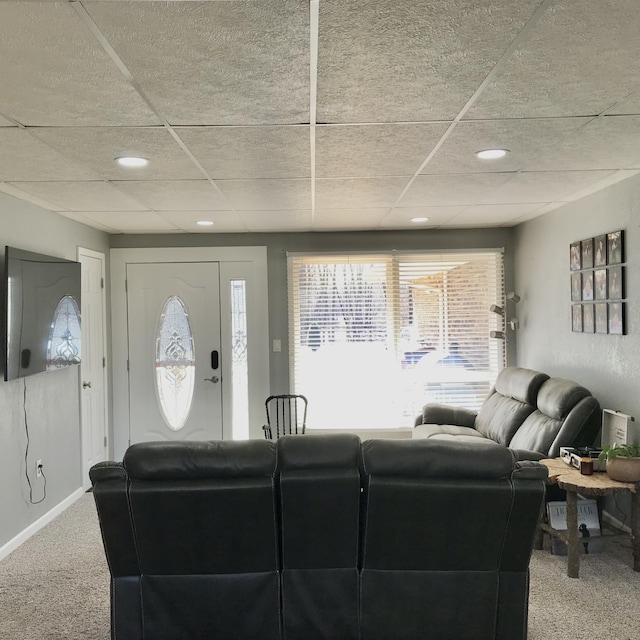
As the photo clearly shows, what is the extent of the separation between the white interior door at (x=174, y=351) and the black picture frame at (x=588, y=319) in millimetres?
3350

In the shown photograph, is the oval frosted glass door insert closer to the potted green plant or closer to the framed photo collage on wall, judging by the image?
the framed photo collage on wall

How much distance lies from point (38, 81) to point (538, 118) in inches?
77.7

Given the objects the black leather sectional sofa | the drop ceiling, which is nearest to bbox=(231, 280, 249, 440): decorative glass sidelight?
the drop ceiling

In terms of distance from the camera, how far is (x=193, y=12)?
1610mm

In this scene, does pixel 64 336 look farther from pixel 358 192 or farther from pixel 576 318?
pixel 576 318

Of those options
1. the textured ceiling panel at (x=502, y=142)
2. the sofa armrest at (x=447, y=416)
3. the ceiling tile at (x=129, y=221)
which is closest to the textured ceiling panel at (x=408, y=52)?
the textured ceiling panel at (x=502, y=142)

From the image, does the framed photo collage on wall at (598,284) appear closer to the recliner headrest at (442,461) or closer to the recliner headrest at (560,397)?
the recliner headrest at (560,397)

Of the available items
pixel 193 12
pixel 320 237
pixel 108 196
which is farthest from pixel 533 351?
pixel 193 12

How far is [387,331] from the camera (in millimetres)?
6008

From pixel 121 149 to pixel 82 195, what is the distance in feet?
4.16

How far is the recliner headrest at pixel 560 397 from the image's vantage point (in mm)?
3969

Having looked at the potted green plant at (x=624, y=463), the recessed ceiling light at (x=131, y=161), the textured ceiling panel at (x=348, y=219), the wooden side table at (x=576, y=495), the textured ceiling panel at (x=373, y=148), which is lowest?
the wooden side table at (x=576, y=495)

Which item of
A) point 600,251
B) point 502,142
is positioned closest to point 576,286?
point 600,251

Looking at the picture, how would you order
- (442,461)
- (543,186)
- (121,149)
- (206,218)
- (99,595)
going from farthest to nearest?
(206,218), (543,186), (99,595), (121,149), (442,461)
